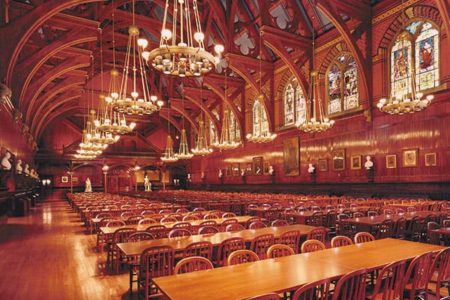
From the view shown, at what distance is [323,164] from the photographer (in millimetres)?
17984

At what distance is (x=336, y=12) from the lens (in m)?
14.7

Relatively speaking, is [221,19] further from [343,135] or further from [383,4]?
[343,135]

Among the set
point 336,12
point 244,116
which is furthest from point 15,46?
A: point 244,116

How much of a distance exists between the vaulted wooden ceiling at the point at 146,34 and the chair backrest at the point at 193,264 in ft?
35.3

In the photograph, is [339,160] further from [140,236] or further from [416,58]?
[140,236]

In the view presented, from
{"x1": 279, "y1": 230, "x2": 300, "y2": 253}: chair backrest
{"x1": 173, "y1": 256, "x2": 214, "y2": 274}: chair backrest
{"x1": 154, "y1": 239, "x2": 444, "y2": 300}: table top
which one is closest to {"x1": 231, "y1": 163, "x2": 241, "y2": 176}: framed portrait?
{"x1": 279, "y1": 230, "x2": 300, "y2": 253}: chair backrest

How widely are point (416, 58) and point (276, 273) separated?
14.2m

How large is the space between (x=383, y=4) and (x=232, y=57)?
27.2 ft

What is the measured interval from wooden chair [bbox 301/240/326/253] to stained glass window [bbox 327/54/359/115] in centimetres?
1372

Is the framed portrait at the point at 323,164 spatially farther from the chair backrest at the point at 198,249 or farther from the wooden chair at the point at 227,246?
the chair backrest at the point at 198,249

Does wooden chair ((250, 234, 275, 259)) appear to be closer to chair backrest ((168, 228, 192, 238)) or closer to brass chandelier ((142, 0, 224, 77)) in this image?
chair backrest ((168, 228, 192, 238))

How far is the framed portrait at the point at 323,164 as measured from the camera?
17812 mm

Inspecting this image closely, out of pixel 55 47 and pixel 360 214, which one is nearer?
pixel 360 214

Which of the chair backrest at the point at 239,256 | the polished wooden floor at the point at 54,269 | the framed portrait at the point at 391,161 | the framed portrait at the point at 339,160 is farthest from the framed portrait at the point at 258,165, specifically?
the chair backrest at the point at 239,256
